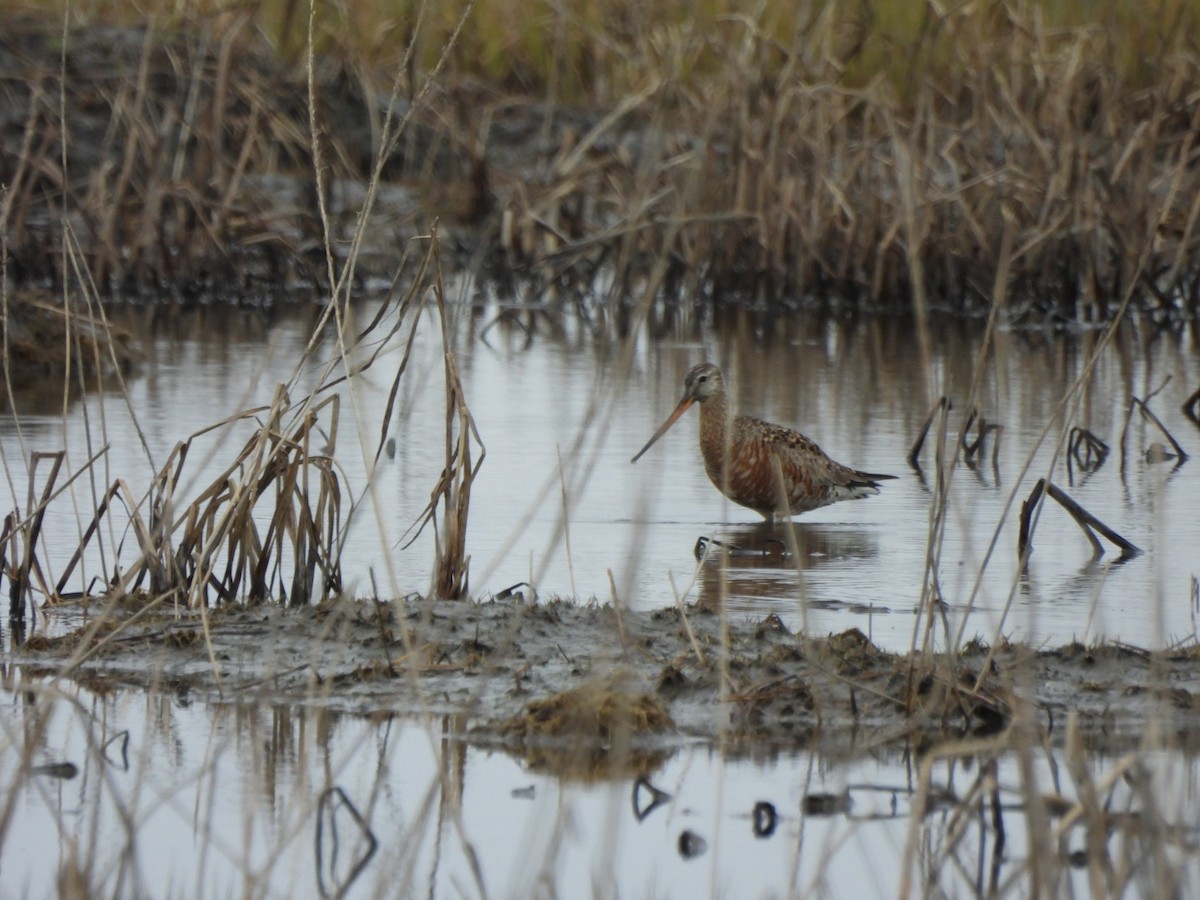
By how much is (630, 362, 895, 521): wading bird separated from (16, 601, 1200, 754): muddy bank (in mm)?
1571

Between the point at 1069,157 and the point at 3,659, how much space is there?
7562 millimetres

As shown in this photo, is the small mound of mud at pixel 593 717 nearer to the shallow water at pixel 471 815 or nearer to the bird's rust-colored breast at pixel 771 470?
the shallow water at pixel 471 815

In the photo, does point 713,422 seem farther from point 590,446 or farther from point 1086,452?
point 1086,452

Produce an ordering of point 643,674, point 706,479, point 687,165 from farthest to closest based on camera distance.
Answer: point 687,165 → point 706,479 → point 643,674

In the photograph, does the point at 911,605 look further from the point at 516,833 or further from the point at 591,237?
the point at 591,237

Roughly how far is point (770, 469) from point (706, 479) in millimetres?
802

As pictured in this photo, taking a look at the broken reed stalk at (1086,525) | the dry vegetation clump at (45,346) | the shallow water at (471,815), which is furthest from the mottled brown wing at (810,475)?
the dry vegetation clump at (45,346)

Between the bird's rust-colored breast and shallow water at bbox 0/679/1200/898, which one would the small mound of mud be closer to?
shallow water at bbox 0/679/1200/898

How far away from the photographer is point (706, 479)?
287 inches

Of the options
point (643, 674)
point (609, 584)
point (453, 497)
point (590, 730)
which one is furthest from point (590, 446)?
point (590, 730)

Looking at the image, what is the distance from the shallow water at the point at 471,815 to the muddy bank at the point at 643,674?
0.37 ft

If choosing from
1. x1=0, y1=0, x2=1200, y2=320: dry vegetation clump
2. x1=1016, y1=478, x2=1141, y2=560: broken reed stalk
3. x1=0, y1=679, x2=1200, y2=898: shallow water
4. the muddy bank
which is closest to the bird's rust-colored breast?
x1=1016, y1=478, x2=1141, y2=560: broken reed stalk

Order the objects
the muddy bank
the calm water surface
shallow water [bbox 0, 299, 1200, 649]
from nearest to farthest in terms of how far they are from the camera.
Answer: the calm water surface
the muddy bank
shallow water [bbox 0, 299, 1200, 649]

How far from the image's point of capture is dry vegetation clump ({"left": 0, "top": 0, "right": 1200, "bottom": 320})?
11086mm
